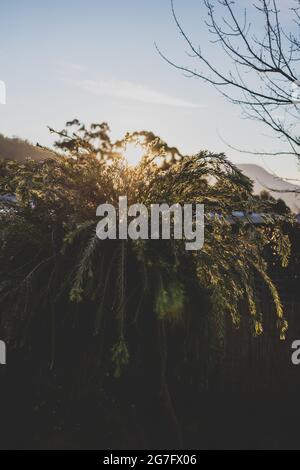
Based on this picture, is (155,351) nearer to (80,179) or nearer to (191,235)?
(191,235)

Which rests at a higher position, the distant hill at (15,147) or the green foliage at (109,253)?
the distant hill at (15,147)

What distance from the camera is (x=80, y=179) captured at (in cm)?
328

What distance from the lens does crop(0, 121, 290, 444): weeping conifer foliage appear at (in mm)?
2830

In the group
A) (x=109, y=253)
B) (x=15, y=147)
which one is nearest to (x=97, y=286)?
(x=109, y=253)

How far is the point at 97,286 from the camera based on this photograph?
2.88 meters

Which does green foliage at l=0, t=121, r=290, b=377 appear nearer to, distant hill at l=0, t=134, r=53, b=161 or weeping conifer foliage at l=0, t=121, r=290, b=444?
weeping conifer foliage at l=0, t=121, r=290, b=444

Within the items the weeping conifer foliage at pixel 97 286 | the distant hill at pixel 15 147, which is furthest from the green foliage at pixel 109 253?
the distant hill at pixel 15 147

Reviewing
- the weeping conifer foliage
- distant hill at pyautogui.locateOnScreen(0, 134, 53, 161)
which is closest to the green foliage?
the weeping conifer foliage

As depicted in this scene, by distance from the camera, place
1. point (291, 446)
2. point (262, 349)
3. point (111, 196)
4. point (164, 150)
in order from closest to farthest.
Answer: point (111, 196) → point (164, 150) → point (291, 446) → point (262, 349)

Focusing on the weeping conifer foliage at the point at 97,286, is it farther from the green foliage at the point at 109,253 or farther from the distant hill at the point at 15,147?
the distant hill at the point at 15,147

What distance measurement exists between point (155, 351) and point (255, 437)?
206cm

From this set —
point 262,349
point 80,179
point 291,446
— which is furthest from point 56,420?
point 262,349

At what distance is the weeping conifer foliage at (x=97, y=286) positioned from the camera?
2830mm

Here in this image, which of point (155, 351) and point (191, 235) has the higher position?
point (191, 235)
